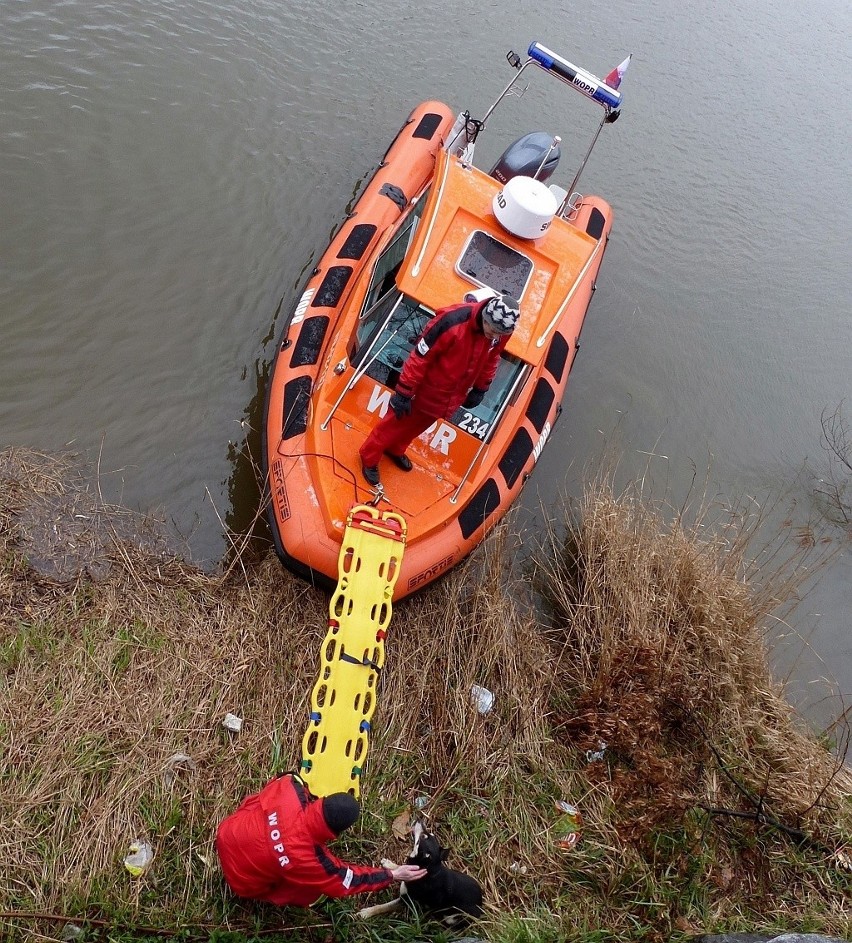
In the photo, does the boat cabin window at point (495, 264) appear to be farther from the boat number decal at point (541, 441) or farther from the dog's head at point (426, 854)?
the dog's head at point (426, 854)

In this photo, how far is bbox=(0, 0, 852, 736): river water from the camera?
596 cm

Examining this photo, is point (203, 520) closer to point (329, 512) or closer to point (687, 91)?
point (329, 512)

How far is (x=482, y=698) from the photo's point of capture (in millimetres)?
4668

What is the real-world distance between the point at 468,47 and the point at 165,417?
7856 mm

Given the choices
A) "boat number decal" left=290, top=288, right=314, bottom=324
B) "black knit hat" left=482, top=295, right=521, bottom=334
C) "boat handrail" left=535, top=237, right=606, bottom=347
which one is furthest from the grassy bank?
"boat number decal" left=290, top=288, right=314, bottom=324

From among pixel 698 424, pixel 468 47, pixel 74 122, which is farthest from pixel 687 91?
pixel 74 122

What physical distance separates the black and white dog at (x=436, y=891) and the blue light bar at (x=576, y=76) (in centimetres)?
623

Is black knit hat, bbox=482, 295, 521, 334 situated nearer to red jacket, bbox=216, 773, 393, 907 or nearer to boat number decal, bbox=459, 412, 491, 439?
boat number decal, bbox=459, 412, 491, 439

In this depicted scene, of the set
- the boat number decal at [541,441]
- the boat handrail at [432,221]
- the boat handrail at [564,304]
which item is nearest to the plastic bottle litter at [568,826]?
the boat number decal at [541,441]

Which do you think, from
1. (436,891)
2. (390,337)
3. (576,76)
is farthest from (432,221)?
(436,891)

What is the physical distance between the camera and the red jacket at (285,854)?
10.1 feet

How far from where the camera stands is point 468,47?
33.4 feet

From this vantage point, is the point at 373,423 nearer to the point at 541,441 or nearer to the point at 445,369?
the point at 445,369

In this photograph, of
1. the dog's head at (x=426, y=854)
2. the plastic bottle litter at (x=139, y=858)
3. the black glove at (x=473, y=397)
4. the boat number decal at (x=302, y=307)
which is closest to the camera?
the dog's head at (x=426, y=854)
